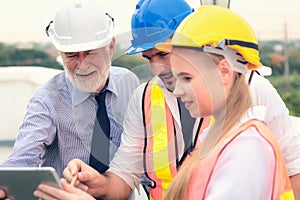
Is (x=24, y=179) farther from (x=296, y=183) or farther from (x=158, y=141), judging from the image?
(x=296, y=183)

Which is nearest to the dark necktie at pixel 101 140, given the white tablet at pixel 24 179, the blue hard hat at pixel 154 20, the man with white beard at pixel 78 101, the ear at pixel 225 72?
the man with white beard at pixel 78 101

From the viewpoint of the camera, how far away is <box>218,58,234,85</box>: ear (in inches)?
83.6

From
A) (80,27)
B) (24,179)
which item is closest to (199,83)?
(24,179)

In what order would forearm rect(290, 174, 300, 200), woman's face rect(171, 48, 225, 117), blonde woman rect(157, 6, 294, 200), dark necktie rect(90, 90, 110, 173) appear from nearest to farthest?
blonde woman rect(157, 6, 294, 200) < woman's face rect(171, 48, 225, 117) < forearm rect(290, 174, 300, 200) < dark necktie rect(90, 90, 110, 173)

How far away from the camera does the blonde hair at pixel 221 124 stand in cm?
211

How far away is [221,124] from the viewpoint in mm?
2131

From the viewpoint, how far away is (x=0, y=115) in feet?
17.7

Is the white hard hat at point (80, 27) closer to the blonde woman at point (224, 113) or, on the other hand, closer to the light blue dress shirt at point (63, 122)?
the light blue dress shirt at point (63, 122)

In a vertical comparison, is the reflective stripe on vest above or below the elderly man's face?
below

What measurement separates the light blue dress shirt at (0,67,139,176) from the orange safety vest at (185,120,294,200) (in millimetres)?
870

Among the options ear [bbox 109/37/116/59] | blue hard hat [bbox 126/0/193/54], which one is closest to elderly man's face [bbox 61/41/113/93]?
ear [bbox 109/37/116/59]

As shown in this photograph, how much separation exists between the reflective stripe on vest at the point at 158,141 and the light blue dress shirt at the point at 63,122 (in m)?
0.20

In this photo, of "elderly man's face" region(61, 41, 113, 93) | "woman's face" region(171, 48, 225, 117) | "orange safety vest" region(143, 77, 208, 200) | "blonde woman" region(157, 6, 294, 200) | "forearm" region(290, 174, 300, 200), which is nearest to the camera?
"blonde woman" region(157, 6, 294, 200)

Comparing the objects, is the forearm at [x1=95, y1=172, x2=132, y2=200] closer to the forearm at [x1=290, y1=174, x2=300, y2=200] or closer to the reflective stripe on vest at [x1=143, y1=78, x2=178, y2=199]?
the reflective stripe on vest at [x1=143, y1=78, x2=178, y2=199]
